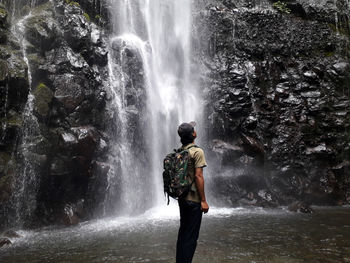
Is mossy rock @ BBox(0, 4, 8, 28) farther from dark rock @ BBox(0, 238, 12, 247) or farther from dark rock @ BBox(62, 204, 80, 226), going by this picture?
dark rock @ BBox(0, 238, 12, 247)

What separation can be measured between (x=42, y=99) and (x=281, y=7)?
52.4 feet

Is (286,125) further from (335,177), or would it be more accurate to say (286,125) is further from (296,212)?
(296,212)

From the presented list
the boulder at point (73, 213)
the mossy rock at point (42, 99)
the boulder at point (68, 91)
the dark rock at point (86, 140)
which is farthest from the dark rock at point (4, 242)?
the boulder at point (68, 91)

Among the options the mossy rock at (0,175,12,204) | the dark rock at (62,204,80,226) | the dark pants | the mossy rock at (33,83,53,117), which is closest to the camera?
the dark pants

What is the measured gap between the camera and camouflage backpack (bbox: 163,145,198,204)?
383 cm

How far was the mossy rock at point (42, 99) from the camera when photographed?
409 inches

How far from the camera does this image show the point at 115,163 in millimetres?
12375

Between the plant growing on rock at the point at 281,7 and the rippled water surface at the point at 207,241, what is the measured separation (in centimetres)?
1352

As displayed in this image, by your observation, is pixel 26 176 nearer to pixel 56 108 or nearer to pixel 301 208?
pixel 56 108

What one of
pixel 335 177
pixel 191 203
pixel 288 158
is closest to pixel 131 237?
pixel 191 203

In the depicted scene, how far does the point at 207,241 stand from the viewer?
272 inches

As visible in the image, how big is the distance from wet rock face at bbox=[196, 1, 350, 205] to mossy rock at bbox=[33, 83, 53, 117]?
27.4 ft

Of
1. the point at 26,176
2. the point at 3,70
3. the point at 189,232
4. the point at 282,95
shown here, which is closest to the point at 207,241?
the point at 189,232

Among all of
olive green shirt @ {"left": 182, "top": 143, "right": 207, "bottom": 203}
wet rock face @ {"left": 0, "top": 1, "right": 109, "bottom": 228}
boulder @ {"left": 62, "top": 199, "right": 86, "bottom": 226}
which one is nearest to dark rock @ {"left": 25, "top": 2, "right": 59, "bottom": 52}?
wet rock face @ {"left": 0, "top": 1, "right": 109, "bottom": 228}
